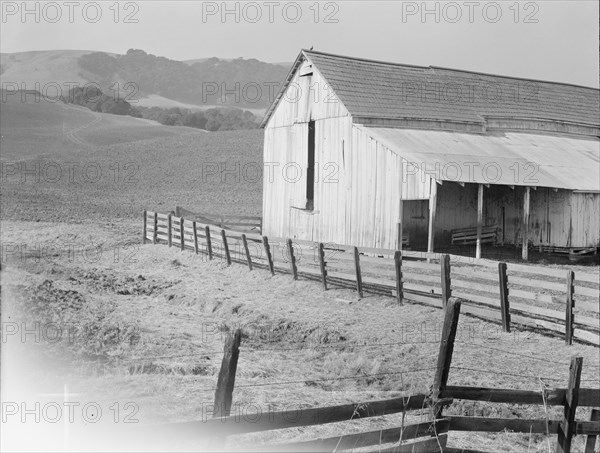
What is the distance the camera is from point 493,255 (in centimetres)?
2652

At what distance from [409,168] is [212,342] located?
12383 millimetres

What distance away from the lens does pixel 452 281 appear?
15289 mm

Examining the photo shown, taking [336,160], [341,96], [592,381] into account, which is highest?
[341,96]

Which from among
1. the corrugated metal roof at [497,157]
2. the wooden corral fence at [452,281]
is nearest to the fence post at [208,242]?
the wooden corral fence at [452,281]

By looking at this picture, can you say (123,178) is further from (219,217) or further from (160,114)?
(160,114)

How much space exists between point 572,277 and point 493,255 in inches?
545

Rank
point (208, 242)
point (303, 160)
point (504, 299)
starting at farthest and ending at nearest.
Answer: point (303, 160) → point (208, 242) → point (504, 299)

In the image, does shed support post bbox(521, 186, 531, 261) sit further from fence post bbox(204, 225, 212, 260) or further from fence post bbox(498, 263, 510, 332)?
fence post bbox(498, 263, 510, 332)

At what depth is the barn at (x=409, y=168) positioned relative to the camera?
24.8m

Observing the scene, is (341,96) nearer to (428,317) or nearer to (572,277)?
(428,317)

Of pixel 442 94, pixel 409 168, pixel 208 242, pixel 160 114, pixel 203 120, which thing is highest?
pixel 160 114

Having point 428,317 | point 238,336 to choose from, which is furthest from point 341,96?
point 238,336

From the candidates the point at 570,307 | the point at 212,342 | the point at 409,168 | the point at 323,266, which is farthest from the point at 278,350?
the point at 409,168

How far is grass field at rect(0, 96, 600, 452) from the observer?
8.77m
